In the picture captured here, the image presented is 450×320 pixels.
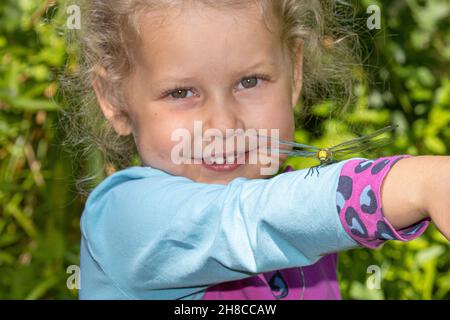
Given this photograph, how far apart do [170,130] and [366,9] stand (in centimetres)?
108

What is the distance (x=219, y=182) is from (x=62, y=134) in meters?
1.16

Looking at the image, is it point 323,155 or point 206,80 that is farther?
point 206,80

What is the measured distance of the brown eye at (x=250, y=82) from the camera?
4.52 ft

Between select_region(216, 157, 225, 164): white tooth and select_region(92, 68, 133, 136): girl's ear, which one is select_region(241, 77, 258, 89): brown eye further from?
select_region(92, 68, 133, 136): girl's ear

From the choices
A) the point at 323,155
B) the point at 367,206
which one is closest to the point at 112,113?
the point at 323,155

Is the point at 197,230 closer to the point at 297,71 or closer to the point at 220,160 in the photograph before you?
the point at 220,160

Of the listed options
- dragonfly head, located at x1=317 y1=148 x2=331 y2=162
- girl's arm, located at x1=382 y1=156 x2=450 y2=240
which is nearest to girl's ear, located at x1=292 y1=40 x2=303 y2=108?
dragonfly head, located at x1=317 y1=148 x2=331 y2=162

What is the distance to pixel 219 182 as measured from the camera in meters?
1.41

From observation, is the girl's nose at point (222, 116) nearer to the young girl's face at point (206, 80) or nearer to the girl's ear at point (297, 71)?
the young girl's face at point (206, 80)

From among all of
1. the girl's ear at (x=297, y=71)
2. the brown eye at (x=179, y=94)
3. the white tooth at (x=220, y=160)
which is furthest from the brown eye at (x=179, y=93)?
the girl's ear at (x=297, y=71)

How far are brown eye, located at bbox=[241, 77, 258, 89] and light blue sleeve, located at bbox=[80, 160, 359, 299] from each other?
0.54 feet

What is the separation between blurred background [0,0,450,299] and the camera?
2.33 meters
